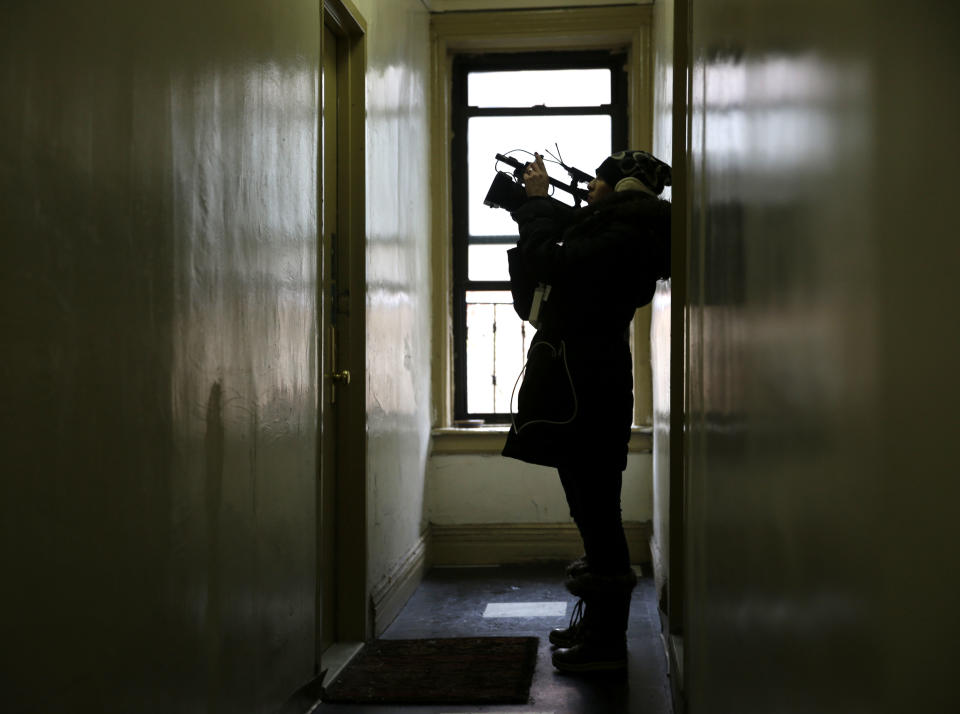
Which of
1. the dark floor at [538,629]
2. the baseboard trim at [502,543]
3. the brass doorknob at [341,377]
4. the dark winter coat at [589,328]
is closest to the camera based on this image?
the dark floor at [538,629]

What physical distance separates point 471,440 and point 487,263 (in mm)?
867

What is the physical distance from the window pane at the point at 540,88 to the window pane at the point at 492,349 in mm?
928

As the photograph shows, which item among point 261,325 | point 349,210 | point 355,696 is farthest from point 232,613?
point 349,210

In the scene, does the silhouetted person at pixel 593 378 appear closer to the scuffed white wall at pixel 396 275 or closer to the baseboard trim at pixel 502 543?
the scuffed white wall at pixel 396 275

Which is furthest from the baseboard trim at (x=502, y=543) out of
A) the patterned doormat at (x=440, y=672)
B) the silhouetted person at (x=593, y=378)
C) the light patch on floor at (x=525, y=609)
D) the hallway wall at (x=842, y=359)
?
the hallway wall at (x=842, y=359)

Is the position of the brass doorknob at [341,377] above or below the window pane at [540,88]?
below

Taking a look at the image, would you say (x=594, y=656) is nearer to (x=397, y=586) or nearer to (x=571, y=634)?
(x=571, y=634)

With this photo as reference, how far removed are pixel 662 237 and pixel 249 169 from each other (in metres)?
1.26

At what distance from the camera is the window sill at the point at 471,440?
4629 mm

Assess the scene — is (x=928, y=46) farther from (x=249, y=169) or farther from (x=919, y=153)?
(x=249, y=169)

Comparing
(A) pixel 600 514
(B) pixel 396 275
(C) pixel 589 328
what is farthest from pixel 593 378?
(B) pixel 396 275

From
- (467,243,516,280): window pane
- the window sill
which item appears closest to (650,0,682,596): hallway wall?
the window sill

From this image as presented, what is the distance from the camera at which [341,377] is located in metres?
3.11

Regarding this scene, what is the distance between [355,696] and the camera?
267cm
